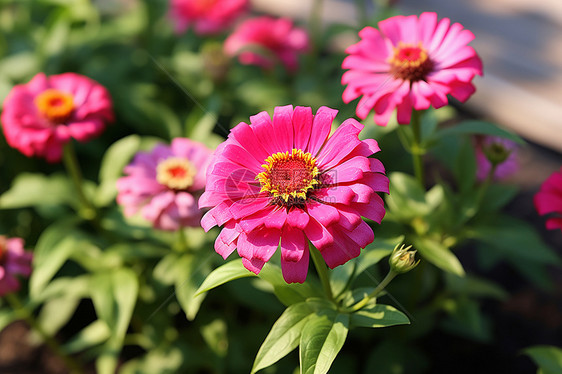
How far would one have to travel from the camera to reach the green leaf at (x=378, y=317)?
1060 millimetres

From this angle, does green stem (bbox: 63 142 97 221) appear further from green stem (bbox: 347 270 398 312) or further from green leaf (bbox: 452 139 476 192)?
green leaf (bbox: 452 139 476 192)

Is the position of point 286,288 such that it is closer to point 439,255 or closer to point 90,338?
point 439,255

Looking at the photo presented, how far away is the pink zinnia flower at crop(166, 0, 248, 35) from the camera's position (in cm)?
256

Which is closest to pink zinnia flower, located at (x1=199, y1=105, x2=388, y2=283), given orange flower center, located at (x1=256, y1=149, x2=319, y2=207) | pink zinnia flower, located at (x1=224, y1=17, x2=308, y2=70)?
orange flower center, located at (x1=256, y1=149, x2=319, y2=207)

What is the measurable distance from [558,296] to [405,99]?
1329 mm

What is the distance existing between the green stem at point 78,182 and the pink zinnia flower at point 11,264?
230 millimetres

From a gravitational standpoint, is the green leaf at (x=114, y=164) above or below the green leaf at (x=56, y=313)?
above

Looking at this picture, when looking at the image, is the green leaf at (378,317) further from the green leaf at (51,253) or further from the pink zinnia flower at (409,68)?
the green leaf at (51,253)

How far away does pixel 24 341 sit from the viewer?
213cm

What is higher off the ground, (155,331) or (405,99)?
(405,99)

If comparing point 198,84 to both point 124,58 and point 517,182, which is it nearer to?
point 124,58

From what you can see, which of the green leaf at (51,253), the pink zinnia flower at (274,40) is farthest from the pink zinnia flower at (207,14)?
the green leaf at (51,253)

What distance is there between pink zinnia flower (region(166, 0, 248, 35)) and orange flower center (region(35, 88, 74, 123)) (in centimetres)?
102

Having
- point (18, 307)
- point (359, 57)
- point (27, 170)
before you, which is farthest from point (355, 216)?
point (27, 170)
